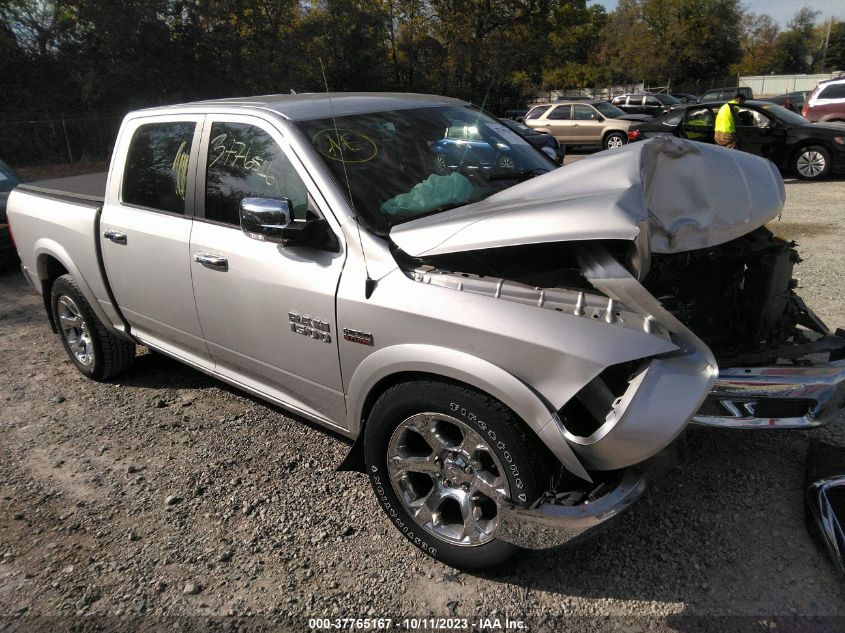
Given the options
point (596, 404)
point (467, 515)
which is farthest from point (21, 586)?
point (596, 404)

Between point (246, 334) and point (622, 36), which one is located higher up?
point (622, 36)

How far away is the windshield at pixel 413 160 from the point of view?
295 centimetres

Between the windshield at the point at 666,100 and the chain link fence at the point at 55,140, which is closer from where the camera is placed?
the chain link fence at the point at 55,140

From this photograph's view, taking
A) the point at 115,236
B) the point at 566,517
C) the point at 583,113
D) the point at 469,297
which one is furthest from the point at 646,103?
the point at 566,517

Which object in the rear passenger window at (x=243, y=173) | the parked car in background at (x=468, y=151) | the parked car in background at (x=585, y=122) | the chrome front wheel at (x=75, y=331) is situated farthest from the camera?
the parked car in background at (x=585, y=122)

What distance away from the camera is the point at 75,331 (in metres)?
4.86

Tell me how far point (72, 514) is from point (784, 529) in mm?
3463

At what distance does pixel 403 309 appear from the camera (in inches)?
98.9

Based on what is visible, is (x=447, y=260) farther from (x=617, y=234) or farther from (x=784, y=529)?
(x=784, y=529)

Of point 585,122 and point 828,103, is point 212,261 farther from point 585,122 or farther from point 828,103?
point 585,122

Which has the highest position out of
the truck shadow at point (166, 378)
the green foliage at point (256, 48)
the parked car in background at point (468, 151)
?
the green foliage at point (256, 48)

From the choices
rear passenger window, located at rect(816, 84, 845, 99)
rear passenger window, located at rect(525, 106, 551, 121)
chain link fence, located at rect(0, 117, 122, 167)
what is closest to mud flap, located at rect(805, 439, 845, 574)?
rear passenger window, located at rect(816, 84, 845, 99)

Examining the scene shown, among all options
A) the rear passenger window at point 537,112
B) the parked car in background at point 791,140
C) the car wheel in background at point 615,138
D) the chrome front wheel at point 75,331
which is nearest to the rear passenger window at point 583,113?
the car wheel in background at point 615,138

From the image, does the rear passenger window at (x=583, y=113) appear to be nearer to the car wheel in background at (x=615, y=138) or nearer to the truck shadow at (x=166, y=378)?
the car wheel in background at (x=615, y=138)
